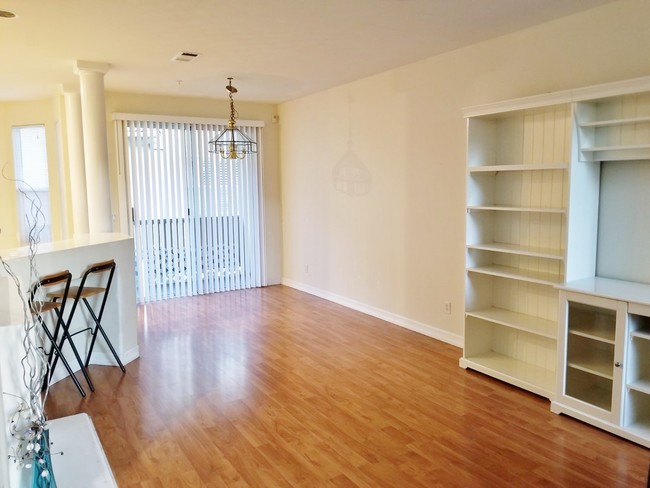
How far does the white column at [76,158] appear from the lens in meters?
5.97

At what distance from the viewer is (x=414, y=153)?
195 inches

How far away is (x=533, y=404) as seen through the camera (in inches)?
134

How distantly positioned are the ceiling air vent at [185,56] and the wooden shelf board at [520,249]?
10.0ft

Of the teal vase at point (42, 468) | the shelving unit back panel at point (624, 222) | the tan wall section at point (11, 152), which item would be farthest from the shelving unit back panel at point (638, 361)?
the tan wall section at point (11, 152)

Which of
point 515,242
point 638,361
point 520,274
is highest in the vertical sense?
point 515,242

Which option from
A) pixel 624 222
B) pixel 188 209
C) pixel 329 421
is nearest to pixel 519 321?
pixel 624 222

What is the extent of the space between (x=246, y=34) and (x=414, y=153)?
2045mm

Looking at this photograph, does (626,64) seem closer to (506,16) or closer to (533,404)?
(506,16)

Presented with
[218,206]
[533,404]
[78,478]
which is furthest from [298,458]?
[218,206]

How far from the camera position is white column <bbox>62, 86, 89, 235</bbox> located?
5.97m

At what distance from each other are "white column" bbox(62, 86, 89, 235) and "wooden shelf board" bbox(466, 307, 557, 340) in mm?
4939

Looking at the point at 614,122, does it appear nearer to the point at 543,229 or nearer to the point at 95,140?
the point at 543,229

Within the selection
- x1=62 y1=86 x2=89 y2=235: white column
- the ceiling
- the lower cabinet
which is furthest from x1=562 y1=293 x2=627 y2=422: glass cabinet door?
x1=62 y1=86 x2=89 y2=235: white column

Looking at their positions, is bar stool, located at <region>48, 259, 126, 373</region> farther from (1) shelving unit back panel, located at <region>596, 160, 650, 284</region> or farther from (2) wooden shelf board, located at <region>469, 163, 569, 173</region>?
(1) shelving unit back panel, located at <region>596, 160, 650, 284</region>
